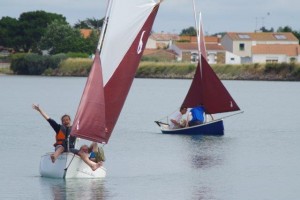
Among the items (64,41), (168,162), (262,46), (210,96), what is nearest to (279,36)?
(262,46)

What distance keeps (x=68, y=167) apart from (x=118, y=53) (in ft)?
8.96

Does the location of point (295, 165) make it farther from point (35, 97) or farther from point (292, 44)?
point (292, 44)

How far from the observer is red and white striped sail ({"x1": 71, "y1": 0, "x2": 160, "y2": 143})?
22.9 m

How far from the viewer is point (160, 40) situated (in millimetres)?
177250

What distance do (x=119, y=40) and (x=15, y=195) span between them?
3.75m

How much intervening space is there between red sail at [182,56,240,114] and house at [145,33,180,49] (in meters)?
118

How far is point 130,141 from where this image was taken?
3769cm

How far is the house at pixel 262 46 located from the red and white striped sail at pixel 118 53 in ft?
343

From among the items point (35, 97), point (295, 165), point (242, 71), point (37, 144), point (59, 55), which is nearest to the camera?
point (295, 165)

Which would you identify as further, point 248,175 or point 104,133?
point 248,175

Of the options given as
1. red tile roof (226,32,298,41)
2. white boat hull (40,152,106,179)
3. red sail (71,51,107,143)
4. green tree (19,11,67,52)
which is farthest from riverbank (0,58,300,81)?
red sail (71,51,107,143)

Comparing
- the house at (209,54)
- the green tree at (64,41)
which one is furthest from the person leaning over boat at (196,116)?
the house at (209,54)

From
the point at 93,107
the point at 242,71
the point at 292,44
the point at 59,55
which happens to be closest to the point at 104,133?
the point at 93,107

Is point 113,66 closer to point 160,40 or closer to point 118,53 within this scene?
point 118,53
